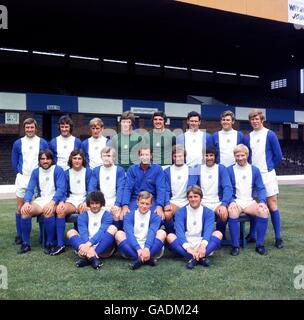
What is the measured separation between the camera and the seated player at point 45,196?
4406 millimetres

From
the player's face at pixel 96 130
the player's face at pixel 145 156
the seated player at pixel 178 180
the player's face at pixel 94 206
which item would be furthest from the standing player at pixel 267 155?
the player's face at pixel 94 206

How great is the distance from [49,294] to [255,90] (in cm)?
2247

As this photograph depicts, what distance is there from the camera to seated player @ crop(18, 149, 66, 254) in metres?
4.41

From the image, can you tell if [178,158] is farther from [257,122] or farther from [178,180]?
[257,122]

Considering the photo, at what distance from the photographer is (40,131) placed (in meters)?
15.0

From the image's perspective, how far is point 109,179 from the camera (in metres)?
4.54

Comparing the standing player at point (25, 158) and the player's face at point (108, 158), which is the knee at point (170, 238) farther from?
the standing player at point (25, 158)

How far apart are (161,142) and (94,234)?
1588mm

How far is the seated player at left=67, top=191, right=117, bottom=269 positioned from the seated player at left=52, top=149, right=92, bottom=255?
0.29m

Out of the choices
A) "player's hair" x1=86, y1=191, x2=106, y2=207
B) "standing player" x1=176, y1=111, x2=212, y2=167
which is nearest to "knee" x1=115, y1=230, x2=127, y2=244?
"player's hair" x1=86, y1=191, x2=106, y2=207

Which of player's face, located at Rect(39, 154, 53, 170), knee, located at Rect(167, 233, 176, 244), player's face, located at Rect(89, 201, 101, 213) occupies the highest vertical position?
player's face, located at Rect(39, 154, 53, 170)

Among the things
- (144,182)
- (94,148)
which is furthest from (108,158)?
(94,148)

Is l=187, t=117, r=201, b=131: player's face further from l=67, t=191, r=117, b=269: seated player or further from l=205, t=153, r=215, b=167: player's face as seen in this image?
l=67, t=191, r=117, b=269: seated player

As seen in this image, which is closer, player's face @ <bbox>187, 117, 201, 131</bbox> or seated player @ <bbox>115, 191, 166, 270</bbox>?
seated player @ <bbox>115, 191, 166, 270</bbox>
